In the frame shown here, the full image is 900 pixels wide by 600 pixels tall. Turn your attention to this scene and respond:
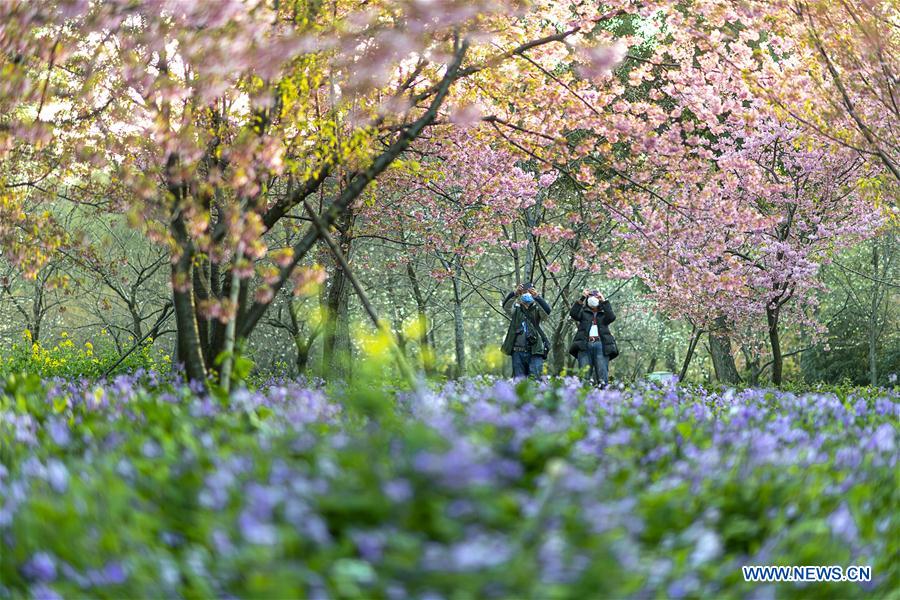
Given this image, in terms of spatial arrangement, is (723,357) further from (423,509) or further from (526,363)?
(423,509)

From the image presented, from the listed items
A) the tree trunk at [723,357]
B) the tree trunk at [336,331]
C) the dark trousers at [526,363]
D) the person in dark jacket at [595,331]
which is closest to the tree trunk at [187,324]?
the dark trousers at [526,363]

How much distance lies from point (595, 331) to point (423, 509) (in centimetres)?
→ 1488

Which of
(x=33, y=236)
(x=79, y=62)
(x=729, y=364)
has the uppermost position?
(x=79, y=62)

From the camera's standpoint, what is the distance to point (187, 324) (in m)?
8.45

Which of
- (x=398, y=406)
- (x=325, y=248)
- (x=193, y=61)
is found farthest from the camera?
(x=325, y=248)

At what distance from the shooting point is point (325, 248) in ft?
71.5

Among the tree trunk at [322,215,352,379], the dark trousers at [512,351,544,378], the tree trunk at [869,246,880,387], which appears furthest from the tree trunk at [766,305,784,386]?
the tree trunk at [322,215,352,379]

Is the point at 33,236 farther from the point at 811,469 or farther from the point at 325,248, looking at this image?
the point at 325,248

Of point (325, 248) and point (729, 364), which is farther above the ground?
point (325, 248)

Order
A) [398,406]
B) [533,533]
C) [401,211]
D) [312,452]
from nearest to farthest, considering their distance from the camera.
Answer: [533,533] < [312,452] < [398,406] < [401,211]

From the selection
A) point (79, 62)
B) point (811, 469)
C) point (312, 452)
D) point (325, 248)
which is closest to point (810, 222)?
point (325, 248)

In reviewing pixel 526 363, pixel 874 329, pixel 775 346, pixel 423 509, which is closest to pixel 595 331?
pixel 526 363

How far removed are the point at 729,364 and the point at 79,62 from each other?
2052cm

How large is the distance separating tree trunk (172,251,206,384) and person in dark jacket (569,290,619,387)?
990cm
